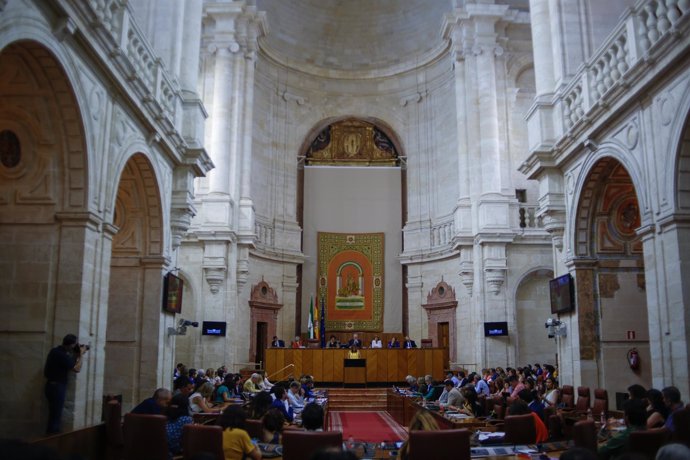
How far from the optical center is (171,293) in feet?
39.0

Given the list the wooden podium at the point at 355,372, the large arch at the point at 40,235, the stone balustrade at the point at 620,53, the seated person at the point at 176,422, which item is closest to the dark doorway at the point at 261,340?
the wooden podium at the point at 355,372

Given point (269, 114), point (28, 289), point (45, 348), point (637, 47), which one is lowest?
point (45, 348)

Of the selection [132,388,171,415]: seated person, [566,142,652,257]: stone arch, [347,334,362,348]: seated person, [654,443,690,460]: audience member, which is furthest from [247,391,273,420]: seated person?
[347,334,362,348]: seated person

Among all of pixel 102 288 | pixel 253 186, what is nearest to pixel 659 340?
pixel 102 288

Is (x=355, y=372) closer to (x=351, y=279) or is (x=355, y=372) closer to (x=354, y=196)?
(x=351, y=279)

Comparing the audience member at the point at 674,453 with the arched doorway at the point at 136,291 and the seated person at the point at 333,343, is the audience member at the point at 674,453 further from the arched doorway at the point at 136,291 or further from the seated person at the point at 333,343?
the seated person at the point at 333,343

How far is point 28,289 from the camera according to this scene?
26.0 feet

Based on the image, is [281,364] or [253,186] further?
[253,186]

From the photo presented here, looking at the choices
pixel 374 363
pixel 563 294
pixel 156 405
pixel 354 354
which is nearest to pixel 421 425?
pixel 156 405

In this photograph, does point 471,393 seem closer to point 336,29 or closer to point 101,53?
point 101,53

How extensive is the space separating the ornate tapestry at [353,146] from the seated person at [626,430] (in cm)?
1906

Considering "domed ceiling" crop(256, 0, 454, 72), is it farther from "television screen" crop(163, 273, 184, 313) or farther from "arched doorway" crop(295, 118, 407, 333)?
"television screen" crop(163, 273, 184, 313)

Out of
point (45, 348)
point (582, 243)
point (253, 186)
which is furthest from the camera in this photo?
point (253, 186)

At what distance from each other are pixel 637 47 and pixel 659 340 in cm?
389
